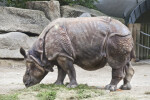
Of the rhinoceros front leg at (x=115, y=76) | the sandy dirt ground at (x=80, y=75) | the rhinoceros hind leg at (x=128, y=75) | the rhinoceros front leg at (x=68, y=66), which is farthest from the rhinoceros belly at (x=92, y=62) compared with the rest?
the sandy dirt ground at (x=80, y=75)

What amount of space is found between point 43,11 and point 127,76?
319 inches

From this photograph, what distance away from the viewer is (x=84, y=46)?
7.53 m

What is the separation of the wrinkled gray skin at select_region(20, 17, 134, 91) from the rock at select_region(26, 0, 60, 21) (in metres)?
7.35

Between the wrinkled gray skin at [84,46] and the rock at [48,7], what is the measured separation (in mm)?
7351

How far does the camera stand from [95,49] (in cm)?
750

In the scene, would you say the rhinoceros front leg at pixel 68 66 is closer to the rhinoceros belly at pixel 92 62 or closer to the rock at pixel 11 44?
the rhinoceros belly at pixel 92 62

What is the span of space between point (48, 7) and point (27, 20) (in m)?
1.04

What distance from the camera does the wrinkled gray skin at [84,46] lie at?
24.5 ft

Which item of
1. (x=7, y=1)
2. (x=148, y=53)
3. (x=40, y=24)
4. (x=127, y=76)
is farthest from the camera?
(x=7, y=1)

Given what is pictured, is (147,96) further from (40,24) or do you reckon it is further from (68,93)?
(40,24)

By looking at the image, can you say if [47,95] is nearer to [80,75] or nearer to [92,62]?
[92,62]

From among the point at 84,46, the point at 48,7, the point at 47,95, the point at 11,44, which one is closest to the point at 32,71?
the point at 84,46

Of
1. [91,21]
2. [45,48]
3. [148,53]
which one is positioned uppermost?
[91,21]

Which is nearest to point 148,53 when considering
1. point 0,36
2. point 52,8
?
point 52,8
